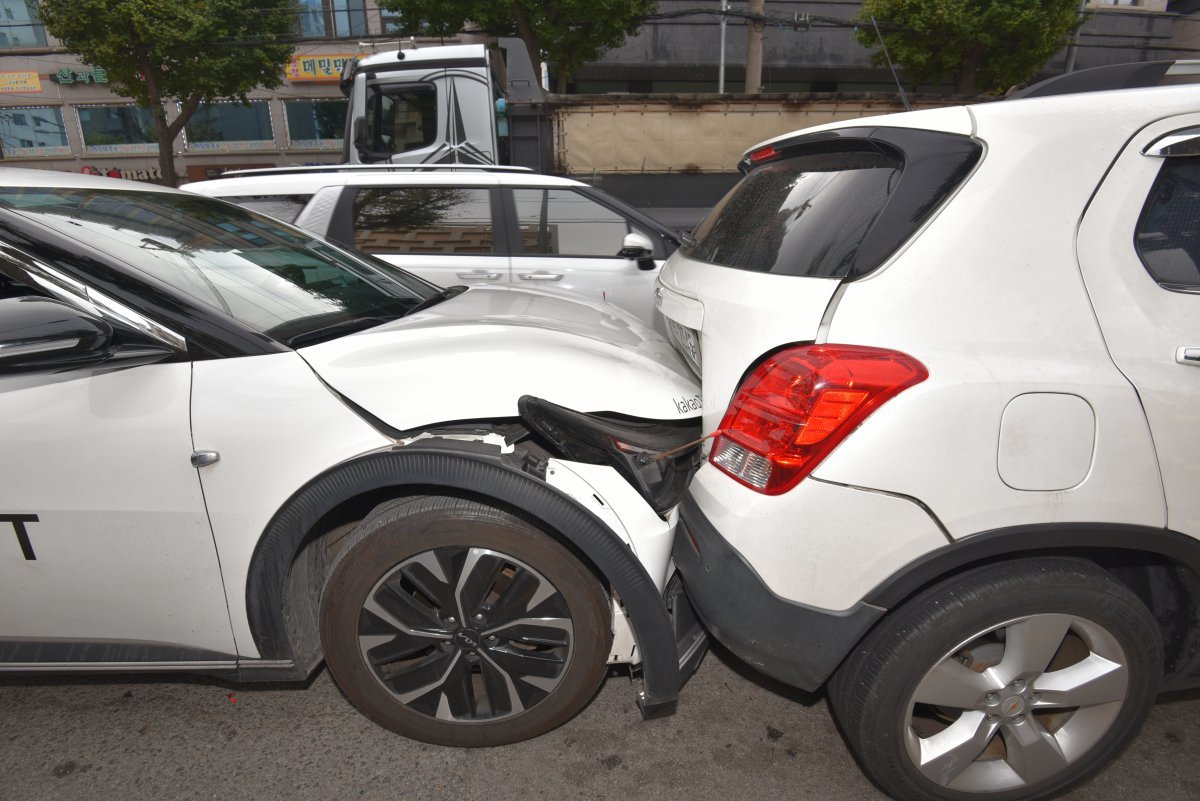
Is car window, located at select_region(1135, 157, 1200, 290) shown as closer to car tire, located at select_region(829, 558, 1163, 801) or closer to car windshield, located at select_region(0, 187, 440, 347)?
car tire, located at select_region(829, 558, 1163, 801)

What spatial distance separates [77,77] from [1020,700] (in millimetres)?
33227

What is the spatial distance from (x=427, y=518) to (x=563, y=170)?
32.8 ft

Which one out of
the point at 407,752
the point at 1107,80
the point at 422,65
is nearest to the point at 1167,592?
the point at 1107,80

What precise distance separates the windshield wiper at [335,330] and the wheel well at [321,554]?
46cm

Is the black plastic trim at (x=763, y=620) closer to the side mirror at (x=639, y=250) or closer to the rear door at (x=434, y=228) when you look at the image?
the side mirror at (x=639, y=250)

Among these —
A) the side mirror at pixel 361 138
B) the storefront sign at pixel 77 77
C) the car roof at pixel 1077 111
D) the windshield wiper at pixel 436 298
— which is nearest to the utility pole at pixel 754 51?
the side mirror at pixel 361 138

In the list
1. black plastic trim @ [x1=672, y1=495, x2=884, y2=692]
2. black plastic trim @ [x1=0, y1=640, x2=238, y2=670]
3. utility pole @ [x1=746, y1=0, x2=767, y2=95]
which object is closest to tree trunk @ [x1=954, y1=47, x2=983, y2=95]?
utility pole @ [x1=746, y1=0, x2=767, y2=95]

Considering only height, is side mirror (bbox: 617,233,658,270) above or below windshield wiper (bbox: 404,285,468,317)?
below

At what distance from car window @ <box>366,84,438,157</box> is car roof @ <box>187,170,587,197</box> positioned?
16.9ft

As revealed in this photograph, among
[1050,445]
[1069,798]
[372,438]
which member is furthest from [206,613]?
[1069,798]

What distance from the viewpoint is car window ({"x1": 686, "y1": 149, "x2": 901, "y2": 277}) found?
1.68m

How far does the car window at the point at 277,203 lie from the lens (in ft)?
15.3

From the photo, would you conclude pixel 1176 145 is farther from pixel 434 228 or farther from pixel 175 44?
pixel 175 44

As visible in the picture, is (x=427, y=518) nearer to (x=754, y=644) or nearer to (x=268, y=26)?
(x=754, y=644)
